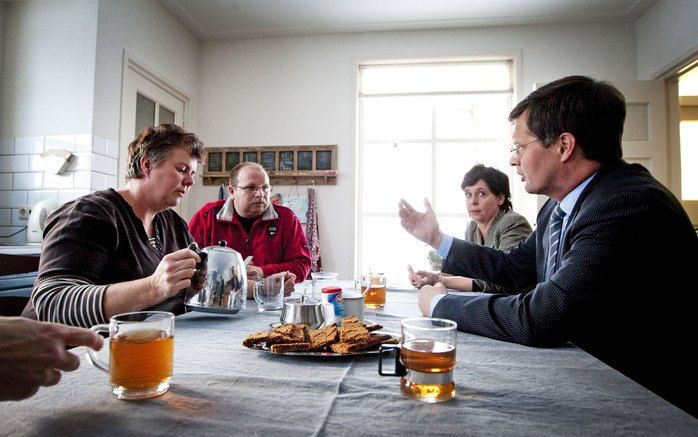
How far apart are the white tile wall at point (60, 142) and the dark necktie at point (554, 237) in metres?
2.95

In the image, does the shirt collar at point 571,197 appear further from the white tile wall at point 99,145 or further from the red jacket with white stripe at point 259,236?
the white tile wall at point 99,145

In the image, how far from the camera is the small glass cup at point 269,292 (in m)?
1.40

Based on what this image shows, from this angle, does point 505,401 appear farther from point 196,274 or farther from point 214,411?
point 196,274

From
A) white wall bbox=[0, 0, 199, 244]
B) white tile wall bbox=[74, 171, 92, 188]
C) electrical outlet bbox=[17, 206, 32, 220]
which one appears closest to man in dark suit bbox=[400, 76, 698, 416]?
white tile wall bbox=[74, 171, 92, 188]

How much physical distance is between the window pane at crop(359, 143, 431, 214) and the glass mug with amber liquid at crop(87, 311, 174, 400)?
3576 mm

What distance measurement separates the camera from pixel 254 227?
2492mm

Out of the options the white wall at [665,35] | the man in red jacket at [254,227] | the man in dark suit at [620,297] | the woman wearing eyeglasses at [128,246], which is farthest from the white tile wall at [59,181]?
the white wall at [665,35]

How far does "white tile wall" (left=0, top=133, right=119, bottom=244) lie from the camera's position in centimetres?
295

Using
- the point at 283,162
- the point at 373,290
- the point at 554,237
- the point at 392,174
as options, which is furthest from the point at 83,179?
the point at 554,237

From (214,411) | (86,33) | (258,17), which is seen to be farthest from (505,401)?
(258,17)

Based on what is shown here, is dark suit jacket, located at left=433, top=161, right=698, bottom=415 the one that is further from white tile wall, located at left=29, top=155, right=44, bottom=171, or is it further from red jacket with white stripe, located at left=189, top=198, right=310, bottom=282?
white tile wall, located at left=29, top=155, right=44, bottom=171

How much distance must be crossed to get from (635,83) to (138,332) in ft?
13.3

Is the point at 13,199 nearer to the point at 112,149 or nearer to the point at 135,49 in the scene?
the point at 112,149

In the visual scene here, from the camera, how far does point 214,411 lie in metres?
0.61
